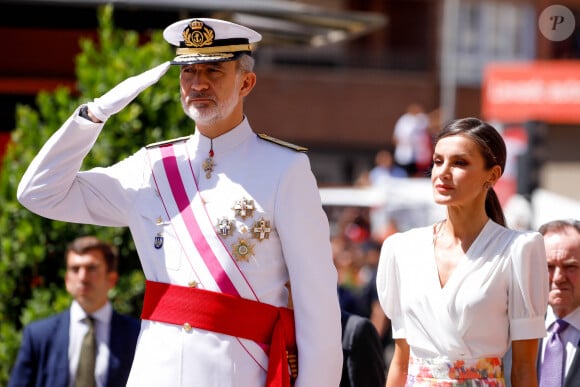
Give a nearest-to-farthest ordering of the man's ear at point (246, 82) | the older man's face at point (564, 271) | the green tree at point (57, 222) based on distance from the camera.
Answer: the man's ear at point (246, 82) < the older man's face at point (564, 271) < the green tree at point (57, 222)

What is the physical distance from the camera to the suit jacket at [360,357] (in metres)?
5.23

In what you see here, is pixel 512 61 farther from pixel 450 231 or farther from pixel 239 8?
pixel 450 231

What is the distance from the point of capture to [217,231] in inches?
168

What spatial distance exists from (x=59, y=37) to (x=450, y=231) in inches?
205

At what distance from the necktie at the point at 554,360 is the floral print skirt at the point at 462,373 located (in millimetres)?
562

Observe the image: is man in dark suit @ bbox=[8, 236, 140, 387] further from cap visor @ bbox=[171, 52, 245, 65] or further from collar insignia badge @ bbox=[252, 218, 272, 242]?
cap visor @ bbox=[171, 52, 245, 65]

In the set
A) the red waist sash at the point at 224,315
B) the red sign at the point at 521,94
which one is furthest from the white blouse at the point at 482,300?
the red sign at the point at 521,94

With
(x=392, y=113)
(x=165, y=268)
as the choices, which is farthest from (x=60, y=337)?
(x=392, y=113)

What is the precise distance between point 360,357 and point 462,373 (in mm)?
850

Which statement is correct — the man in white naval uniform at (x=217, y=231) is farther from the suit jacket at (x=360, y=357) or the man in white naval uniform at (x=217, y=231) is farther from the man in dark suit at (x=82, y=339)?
the man in dark suit at (x=82, y=339)

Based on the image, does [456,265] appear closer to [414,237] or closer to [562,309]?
[414,237]

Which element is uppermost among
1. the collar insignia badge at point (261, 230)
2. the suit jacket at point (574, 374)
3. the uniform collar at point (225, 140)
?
the uniform collar at point (225, 140)

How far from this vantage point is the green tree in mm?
7352

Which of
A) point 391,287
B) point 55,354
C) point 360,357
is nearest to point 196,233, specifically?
point 391,287
